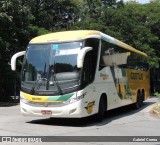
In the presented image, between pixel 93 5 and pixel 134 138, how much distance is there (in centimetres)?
3270

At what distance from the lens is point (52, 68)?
44.6ft

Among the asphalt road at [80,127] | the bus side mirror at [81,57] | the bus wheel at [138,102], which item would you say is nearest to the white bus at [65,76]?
the bus side mirror at [81,57]

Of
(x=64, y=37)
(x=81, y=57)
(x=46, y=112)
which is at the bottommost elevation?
(x=46, y=112)

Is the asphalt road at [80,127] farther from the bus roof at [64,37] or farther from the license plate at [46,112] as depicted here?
the bus roof at [64,37]

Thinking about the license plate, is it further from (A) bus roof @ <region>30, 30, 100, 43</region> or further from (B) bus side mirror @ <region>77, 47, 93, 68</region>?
(A) bus roof @ <region>30, 30, 100, 43</region>

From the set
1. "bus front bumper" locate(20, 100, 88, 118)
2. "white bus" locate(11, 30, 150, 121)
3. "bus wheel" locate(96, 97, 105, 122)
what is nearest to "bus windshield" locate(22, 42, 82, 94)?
"white bus" locate(11, 30, 150, 121)

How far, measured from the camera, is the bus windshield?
13352 millimetres

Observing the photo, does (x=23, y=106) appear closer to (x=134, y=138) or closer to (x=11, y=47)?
(x=134, y=138)

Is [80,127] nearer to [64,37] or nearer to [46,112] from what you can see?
[46,112]

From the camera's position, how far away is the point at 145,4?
47875 millimetres

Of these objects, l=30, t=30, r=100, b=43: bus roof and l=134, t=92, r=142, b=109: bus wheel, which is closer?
l=30, t=30, r=100, b=43: bus roof

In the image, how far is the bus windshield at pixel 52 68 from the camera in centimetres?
1335

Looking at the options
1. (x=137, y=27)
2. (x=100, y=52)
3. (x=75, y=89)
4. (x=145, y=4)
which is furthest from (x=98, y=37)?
(x=145, y=4)

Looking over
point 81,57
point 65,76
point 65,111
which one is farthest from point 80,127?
point 81,57
